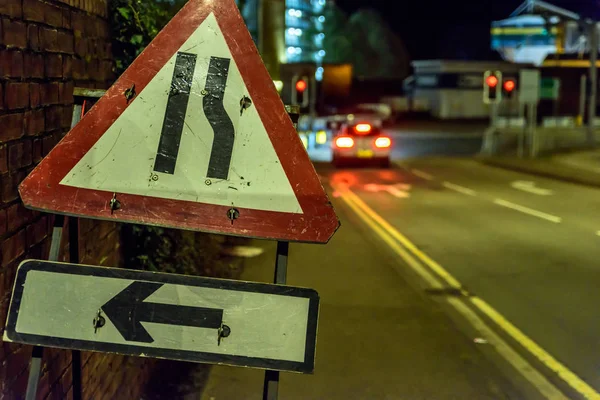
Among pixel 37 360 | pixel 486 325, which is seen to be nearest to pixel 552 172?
pixel 486 325

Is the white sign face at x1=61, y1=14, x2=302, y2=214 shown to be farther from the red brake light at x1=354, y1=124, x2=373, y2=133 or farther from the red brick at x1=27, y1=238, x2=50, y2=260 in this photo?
the red brake light at x1=354, y1=124, x2=373, y2=133

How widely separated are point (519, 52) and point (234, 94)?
7839cm

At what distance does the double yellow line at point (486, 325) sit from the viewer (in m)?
6.07

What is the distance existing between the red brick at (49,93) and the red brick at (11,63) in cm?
34

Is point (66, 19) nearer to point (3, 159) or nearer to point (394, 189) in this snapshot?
point (3, 159)

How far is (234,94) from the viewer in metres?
3.05

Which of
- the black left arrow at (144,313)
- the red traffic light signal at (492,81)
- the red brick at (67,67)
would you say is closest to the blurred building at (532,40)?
the red traffic light signal at (492,81)

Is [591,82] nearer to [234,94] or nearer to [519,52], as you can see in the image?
[234,94]

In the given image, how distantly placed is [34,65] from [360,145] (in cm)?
2306

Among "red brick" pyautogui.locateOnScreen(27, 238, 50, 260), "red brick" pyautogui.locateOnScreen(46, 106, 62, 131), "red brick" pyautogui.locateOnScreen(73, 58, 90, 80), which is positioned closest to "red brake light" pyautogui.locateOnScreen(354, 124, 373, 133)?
"red brick" pyautogui.locateOnScreen(73, 58, 90, 80)

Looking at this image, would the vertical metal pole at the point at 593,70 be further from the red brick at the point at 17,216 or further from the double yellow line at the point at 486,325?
the red brick at the point at 17,216

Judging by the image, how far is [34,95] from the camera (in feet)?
12.1

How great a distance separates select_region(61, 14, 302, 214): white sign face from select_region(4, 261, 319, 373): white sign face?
32 centimetres

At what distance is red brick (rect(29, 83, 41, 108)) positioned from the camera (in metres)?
3.63
